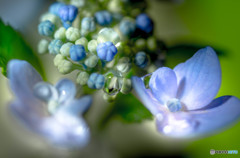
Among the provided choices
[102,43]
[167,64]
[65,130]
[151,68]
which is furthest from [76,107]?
[167,64]

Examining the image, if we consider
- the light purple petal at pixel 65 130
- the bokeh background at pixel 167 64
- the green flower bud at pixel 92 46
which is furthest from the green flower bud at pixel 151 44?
the light purple petal at pixel 65 130

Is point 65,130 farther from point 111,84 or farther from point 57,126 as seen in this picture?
point 111,84

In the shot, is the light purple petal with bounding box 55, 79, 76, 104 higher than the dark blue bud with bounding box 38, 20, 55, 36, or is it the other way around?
the dark blue bud with bounding box 38, 20, 55, 36

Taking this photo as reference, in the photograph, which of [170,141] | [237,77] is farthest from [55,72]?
[237,77]

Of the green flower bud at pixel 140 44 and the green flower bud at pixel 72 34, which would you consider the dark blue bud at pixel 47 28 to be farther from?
the green flower bud at pixel 140 44

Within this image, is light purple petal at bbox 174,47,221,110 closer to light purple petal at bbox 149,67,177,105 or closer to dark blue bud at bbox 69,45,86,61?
light purple petal at bbox 149,67,177,105

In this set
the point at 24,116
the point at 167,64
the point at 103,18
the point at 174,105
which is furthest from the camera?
the point at 167,64

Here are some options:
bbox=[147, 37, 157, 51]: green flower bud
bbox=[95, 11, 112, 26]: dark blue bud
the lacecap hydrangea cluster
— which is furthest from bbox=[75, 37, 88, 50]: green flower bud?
bbox=[147, 37, 157, 51]: green flower bud
